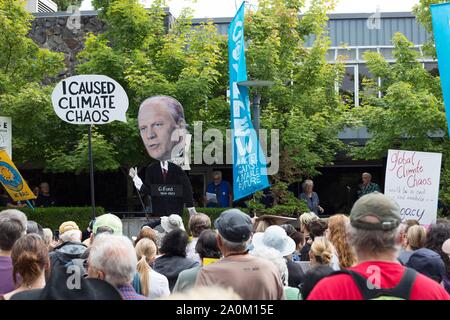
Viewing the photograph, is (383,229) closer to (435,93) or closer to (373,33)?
(435,93)

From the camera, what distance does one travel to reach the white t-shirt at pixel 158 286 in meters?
5.95

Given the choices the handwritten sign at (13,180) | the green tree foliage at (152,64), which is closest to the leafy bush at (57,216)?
the handwritten sign at (13,180)

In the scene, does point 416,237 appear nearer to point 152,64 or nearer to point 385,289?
point 385,289

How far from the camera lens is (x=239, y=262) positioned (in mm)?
4809

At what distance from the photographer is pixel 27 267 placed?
194 inches

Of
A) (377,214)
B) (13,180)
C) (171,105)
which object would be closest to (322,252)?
(377,214)

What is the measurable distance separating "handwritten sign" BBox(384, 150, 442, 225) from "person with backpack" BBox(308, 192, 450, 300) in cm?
821

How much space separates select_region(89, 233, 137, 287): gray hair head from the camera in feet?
14.7

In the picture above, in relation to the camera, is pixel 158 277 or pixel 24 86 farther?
pixel 24 86

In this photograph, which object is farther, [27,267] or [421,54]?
[421,54]

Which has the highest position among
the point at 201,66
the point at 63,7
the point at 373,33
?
the point at 63,7

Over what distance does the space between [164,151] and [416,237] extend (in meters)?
6.29
